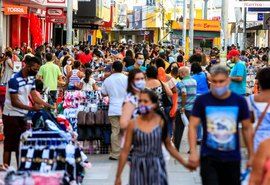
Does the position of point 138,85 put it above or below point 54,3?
below

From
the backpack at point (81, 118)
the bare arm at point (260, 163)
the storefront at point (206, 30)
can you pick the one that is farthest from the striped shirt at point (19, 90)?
the storefront at point (206, 30)

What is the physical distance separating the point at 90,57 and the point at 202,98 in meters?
21.5

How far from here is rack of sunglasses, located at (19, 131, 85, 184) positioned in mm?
9984

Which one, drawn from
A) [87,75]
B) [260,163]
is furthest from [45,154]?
[87,75]

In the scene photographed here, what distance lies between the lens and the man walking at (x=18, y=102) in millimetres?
11781

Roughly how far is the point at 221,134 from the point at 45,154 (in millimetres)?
2669

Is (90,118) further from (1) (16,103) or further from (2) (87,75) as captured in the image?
(1) (16,103)

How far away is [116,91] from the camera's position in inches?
547

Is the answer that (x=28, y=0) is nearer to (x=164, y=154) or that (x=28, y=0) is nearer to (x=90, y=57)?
(x=90, y=57)

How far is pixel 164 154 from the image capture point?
8.70 m

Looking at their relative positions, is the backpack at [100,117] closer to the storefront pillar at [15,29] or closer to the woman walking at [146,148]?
the woman walking at [146,148]

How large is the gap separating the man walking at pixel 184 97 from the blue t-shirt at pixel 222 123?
21.6 feet

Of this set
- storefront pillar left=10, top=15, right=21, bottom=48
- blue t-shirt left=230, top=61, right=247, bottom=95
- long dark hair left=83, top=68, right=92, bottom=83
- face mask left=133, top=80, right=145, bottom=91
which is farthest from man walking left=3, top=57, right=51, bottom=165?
storefront pillar left=10, top=15, right=21, bottom=48

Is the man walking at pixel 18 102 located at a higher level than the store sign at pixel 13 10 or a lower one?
lower
